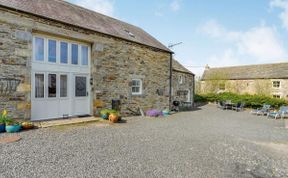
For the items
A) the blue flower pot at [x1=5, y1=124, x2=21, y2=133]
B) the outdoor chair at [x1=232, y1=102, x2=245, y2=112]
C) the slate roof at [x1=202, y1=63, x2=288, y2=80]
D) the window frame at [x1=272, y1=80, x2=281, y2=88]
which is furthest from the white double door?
the window frame at [x1=272, y1=80, x2=281, y2=88]

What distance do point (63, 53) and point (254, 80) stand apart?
27035 mm

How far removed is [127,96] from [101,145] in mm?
5943

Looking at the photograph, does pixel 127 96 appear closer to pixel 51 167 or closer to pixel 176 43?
pixel 51 167

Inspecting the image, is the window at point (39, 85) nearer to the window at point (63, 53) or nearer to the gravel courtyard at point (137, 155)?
the window at point (63, 53)

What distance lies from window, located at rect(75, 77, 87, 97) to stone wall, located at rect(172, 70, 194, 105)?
35.6 ft

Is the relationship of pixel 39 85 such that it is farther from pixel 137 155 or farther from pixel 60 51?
pixel 137 155

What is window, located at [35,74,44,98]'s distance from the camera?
26.4 ft

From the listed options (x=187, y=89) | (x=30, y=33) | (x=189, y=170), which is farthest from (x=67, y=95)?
(x=187, y=89)

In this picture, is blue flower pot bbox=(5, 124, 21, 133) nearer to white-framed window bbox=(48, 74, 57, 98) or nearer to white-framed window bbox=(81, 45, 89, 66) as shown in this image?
white-framed window bbox=(48, 74, 57, 98)

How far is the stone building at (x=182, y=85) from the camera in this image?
1903 centimetres

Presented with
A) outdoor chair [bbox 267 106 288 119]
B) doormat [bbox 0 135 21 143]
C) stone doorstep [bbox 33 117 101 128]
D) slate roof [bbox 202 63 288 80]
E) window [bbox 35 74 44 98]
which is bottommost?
outdoor chair [bbox 267 106 288 119]

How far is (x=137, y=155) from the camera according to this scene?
492 cm

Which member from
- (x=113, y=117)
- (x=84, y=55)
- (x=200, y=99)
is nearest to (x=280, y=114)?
(x=200, y=99)

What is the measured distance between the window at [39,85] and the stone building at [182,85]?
12.9 metres
